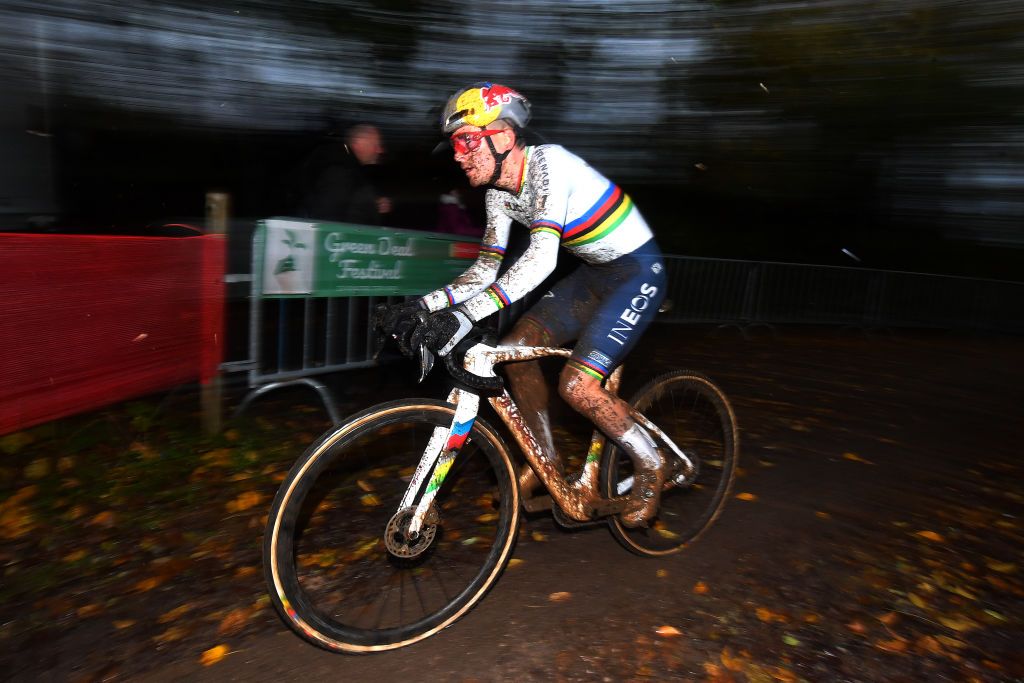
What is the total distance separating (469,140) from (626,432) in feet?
4.80

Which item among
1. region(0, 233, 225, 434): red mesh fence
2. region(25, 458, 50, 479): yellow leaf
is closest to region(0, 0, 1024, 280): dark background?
region(0, 233, 225, 434): red mesh fence

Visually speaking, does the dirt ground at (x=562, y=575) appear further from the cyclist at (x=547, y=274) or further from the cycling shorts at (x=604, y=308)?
the cycling shorts at (x=604, y=308)

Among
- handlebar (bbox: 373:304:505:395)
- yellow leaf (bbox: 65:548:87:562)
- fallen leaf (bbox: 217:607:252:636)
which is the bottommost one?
yellow leaf (bbox: 65:548:87:562)

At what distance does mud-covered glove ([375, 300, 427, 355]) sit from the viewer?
2.54m

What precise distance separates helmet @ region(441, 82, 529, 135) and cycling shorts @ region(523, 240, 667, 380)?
85 centimetres

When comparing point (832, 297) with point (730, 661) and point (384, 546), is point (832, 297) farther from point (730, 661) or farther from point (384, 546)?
point (384, 546)

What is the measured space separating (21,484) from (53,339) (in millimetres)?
917

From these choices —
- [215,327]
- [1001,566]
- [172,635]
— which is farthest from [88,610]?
[1001,566]

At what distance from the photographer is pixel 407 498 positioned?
2.77 metres

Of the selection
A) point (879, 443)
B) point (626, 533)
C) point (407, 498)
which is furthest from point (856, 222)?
point (407, 498)

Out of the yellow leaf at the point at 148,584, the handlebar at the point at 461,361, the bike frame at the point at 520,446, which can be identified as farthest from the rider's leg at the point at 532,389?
the yellow leaf at the point at 148,584

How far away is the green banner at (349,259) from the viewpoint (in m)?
4.68

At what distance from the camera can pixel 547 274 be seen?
9.50ft

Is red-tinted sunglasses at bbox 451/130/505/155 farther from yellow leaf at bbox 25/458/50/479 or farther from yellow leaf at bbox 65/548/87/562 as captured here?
yellow leaf at bbox 25/458/50/479
